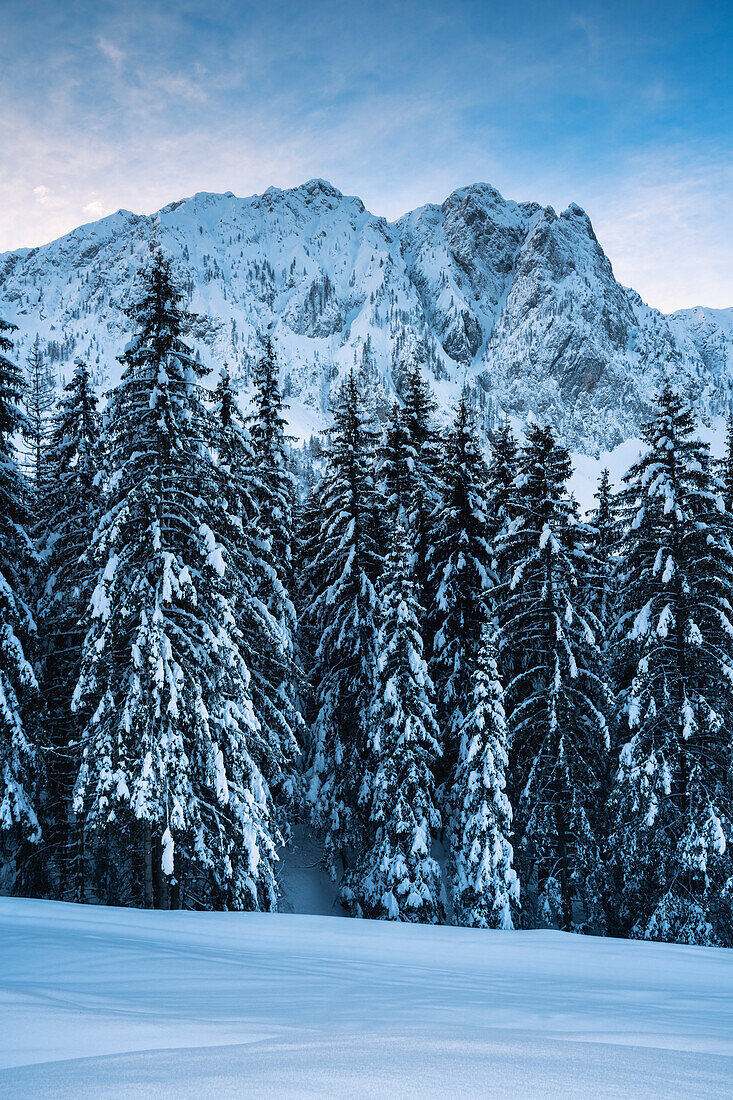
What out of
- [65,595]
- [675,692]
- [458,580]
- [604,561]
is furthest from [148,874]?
[604,561]

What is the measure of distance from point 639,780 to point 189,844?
35.6 feet

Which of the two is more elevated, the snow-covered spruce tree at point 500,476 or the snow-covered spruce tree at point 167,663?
the snow-covered spruce tree at point 500,476

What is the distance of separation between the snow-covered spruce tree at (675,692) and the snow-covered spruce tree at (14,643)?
13.9m

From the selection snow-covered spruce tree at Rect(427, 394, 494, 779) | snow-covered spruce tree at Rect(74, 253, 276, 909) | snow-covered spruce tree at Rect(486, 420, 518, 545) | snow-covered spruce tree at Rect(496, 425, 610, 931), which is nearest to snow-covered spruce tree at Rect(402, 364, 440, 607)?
snow-covered spruce tree at Rect(427, 394, 494, 779)

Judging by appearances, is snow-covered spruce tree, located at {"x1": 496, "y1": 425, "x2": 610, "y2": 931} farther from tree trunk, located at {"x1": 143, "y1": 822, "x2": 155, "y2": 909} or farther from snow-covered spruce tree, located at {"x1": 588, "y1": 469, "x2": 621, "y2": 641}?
tree trunk, located at {"x1": 143, "y1": 822, "x2": 155, "y2": 909}

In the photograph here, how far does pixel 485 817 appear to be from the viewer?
16.1 metres

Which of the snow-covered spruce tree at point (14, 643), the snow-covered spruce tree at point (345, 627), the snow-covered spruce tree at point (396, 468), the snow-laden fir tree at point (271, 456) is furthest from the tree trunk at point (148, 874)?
the snow-covered spruce tree at point (396, 468)

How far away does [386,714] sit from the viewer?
17.2m

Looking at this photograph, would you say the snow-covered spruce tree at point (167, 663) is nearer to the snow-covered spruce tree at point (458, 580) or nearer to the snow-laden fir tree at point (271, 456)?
the snow-laden fir tree at point (271, 456)

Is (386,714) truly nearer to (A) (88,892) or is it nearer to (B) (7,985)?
(A) (88,892)

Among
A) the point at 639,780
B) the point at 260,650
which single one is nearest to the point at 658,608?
the point at 639,780

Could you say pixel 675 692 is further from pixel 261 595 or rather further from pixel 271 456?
pixel 271 456

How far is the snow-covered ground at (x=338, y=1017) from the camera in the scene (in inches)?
79.4

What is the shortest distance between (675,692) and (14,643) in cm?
1573
